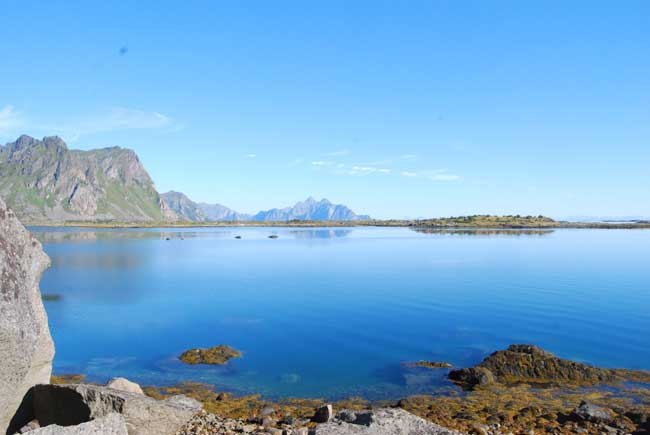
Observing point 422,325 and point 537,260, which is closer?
point 422,325

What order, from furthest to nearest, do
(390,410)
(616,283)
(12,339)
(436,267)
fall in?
(436,267) → (616,283) → (390,410) → (12,339)

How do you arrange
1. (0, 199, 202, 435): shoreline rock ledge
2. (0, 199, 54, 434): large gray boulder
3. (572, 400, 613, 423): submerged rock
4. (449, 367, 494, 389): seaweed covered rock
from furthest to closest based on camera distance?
(449, 367, 494, 389): seaweed covered rock < (572, 400, 613, 423): submerged rock < (0, 199, 54, 434): large gray boulder < (0, 199, 202, 435): shoreline rock ledge

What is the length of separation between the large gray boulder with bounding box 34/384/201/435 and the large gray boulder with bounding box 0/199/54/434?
0.64 meters

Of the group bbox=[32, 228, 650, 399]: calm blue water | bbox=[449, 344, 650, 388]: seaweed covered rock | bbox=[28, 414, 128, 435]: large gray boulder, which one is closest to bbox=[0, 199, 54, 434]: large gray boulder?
bbox=[28, 414, 128, 435]: large gray boulder

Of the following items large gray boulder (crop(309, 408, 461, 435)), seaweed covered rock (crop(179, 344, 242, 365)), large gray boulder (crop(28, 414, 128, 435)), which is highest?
large gray boulder (crop(28, 414, 128, 435))

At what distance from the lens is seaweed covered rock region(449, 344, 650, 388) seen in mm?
24891

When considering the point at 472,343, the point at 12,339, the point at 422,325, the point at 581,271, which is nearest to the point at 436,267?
the point at 581,271

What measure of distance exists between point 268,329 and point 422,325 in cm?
1300

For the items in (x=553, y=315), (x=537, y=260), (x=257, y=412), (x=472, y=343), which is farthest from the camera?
(x=537, y=260)

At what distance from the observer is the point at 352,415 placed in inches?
595

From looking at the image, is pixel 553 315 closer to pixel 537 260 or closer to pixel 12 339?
pixel 12 339

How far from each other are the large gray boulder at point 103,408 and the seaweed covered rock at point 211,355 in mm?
14576

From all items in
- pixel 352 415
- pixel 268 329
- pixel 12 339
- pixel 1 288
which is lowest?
→ pixel 268 329

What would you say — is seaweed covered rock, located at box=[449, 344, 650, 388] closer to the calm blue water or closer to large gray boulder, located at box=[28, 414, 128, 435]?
the calm blue water
